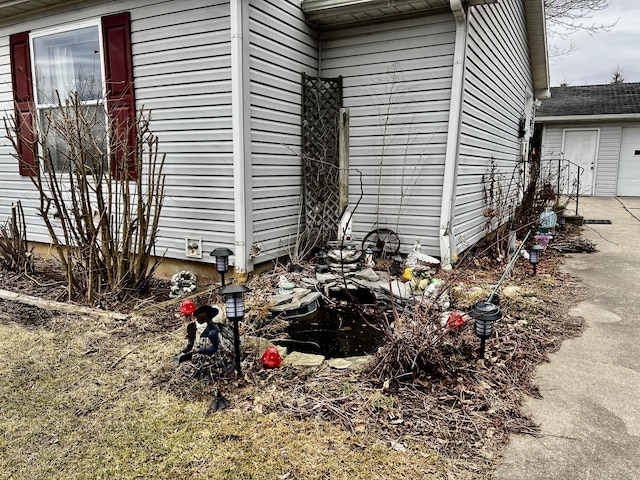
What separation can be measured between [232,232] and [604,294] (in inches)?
156

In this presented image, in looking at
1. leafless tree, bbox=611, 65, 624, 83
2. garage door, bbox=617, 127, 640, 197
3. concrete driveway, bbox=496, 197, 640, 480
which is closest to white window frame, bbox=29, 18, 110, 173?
concrete driveway, bbox=496, 197, 640, 480

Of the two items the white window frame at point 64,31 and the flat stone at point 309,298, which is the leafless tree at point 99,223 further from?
the flat stone at point 309,298

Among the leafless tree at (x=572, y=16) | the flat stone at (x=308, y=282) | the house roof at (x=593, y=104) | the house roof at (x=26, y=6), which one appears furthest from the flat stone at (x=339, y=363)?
the leafless tree at (x=572, y=16)

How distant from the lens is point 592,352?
3.16 metres

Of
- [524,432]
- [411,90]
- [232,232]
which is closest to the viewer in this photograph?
[524,432]

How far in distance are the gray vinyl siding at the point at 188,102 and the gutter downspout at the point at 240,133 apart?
11 cm

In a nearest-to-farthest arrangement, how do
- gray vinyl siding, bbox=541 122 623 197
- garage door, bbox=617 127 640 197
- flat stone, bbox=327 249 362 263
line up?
flat stone, bbox=327 249 362 263, garage door, bbox=617 127 640 197, gray vinyl siding, bbox=541 122 623 197

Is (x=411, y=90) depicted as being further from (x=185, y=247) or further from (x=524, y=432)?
(x=524, y=432)

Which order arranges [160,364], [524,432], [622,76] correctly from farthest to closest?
1. [622,76]
2. [160,364]
3. [524,432]

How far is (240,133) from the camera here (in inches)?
167

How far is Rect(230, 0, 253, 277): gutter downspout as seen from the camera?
4102mm

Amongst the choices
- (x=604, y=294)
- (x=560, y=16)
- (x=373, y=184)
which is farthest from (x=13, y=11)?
(x=560, y=16)

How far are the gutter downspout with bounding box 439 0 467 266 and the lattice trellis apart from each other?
131 centimetres

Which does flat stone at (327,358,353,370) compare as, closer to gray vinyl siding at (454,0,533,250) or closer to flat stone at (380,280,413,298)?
flat stone at (380,280,413,298)
